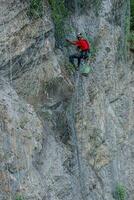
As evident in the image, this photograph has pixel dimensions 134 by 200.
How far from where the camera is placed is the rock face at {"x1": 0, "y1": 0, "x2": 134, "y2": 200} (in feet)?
42.4

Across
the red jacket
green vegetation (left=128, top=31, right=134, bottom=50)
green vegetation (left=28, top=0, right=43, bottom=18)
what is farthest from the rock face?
the red jacket

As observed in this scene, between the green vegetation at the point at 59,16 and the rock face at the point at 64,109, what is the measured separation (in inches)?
8.1

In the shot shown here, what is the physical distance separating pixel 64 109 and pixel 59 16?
7.34 ft

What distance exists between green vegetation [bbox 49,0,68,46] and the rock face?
0.21 m

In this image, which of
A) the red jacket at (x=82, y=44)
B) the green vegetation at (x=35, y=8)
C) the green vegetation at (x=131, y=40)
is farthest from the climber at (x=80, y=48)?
the green vegetation at (x=131, y=40)

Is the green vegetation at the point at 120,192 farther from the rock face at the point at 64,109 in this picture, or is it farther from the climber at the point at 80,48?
the climber at the point at 80,48

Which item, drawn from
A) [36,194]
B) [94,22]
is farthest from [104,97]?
[36,194]

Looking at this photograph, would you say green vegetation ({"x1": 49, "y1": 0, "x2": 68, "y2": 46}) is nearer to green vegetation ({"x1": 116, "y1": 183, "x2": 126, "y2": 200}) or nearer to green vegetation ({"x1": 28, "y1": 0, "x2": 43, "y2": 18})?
green vegetation ({"x1": 28, "y1": 0, "x2": 43, "y2": 18})

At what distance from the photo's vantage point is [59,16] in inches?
573

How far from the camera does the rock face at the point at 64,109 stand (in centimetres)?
1291

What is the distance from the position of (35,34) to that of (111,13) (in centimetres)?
352

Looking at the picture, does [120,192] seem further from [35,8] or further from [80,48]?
[35,8]

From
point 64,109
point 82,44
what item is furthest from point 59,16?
point 64,109

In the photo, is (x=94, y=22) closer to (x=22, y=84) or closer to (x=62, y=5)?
(x=62, y=5)
